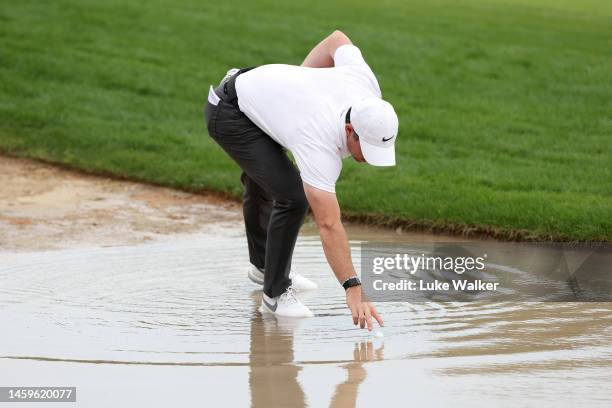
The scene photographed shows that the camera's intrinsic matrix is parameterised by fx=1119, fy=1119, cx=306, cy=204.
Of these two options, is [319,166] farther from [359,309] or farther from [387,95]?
[387,95]

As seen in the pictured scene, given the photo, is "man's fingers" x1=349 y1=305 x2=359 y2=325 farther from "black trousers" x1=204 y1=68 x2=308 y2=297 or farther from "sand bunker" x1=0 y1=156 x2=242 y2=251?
"sand bunker" x1=0 y1=156 x2=242 y2=251

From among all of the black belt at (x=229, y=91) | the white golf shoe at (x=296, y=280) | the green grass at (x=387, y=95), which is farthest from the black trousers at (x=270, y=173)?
the green grass at (x=387, y=95)

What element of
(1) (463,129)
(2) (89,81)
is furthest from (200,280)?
(2) (89,81)

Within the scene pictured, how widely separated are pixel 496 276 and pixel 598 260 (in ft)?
2.71

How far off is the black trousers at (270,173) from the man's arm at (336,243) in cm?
60

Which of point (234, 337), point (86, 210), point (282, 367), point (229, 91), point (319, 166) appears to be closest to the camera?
point (282, 367)

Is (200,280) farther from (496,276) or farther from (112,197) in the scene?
(112,197)

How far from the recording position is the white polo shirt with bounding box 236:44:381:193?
5.26 metres

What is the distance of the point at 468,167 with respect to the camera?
9.55 m

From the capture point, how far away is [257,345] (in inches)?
215
